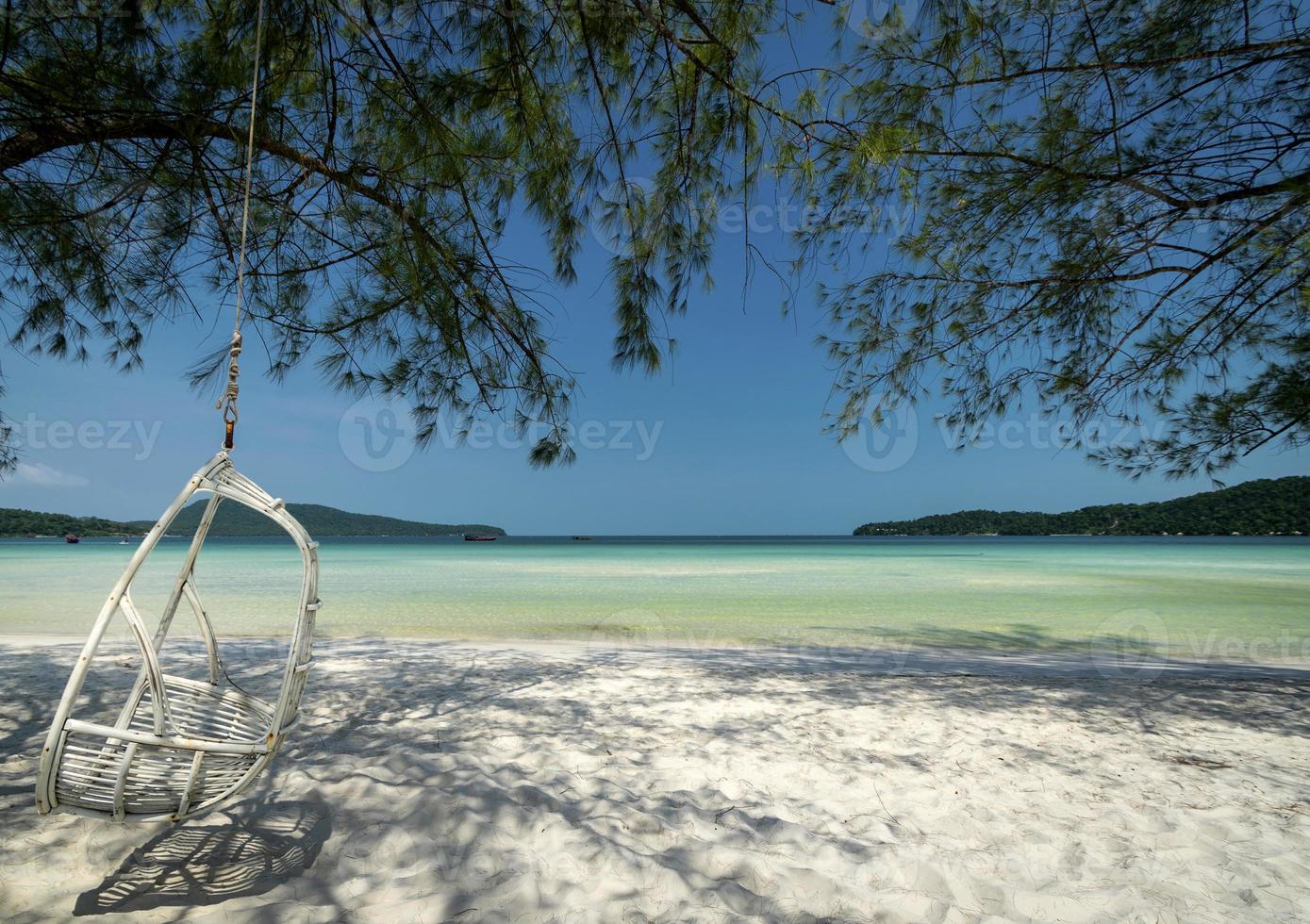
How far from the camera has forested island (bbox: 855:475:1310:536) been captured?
1785 centimetres

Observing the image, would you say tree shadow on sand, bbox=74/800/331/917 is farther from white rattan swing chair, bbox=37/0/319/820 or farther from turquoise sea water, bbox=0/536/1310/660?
turquoise sea water, bbox=0/536/1310/660

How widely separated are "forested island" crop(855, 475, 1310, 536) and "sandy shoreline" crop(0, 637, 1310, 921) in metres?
2.07

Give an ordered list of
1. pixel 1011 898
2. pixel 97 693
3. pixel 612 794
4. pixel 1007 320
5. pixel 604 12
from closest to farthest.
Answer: pixel 1011 898 → pixel 612 794 → pixel 604 12 → pixel 97 693 → pixel 1007 320

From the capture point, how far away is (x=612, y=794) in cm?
240

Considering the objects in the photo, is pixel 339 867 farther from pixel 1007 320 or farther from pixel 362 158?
pixel 1007 320

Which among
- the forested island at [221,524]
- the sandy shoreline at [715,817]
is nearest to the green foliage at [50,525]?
the forested island at [221,524]

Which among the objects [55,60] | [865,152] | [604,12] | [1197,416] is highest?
[604,12]

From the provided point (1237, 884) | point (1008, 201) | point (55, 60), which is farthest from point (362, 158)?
point (1237, 884)

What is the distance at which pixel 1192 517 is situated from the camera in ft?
103

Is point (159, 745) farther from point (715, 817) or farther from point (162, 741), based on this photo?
point (715, 817)

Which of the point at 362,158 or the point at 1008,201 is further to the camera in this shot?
the point at 1008,201

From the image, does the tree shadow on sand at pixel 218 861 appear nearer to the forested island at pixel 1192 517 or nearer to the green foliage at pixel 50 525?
the forested island at pixel 1192 517

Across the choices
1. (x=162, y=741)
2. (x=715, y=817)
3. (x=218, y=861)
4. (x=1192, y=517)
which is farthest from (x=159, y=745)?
(x=1192, y=517)

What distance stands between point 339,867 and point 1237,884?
8.42 feet
